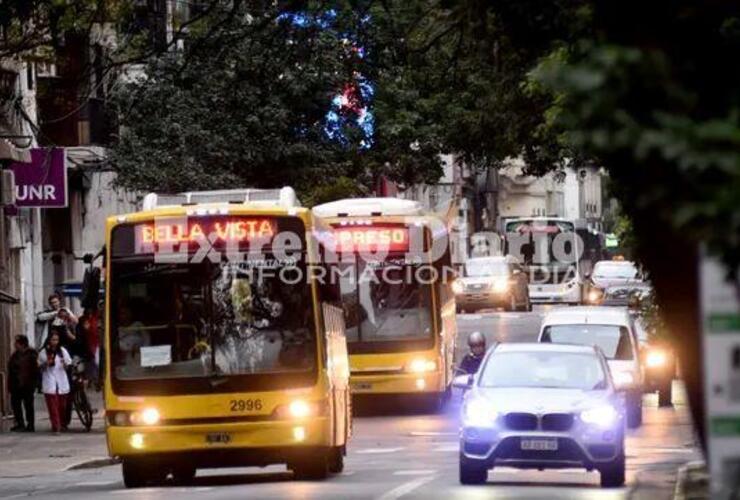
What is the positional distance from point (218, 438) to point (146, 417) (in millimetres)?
765

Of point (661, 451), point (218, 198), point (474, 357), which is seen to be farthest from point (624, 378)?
point (218, 198)

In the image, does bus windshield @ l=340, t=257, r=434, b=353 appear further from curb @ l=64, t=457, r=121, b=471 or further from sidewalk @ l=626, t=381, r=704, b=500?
curb @ l=64, t=457, r=121, b=471

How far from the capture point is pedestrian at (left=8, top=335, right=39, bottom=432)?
35906 millimetres

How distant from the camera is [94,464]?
28859 mm

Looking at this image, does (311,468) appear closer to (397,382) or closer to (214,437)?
(214,437)

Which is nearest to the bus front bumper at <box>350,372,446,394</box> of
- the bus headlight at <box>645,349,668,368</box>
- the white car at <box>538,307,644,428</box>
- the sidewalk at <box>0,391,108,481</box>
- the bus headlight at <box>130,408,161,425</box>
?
the white car at <box>538,307,644,428</box>

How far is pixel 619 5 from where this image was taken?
9875mm

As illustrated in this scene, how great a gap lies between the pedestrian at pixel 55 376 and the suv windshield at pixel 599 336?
26.8 feet

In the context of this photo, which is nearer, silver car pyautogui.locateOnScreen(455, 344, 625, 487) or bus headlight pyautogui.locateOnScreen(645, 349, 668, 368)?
silver car pyautogui.locateOnScreen(455, 344, 625, 487)

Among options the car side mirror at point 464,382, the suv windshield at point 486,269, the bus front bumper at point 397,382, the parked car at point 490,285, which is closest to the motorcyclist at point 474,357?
the bus front bumper at point 397,382

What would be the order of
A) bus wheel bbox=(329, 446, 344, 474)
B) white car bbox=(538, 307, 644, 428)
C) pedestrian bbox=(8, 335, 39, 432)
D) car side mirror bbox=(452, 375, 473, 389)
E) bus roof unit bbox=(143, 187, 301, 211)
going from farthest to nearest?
pedestrian bbox=(8, 335, 39, 432) < white car bbox=(538, 307, 644, 428) < bus roof unit bbox=(143, 187, 301, 211) < bus wheel bbox=(329, 446, 344, 474) < car side mirror bbox=(452, 375, 473, 389)

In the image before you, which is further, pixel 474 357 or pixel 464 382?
pixel 474 357

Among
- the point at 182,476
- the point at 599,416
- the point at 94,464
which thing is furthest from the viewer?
the point at 94,464

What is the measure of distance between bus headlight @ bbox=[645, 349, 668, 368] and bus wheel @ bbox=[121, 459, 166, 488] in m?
16.5
